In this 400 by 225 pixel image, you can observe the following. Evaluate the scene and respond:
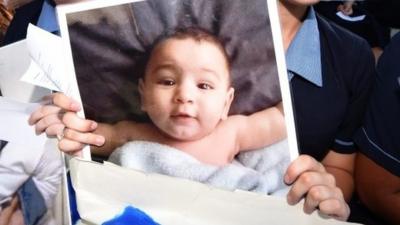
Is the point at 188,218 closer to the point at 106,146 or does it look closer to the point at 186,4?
the point at 106,146

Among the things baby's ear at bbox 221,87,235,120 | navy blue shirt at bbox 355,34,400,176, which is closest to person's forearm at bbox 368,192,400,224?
navy blue shirt at bbox 355,34,400,176

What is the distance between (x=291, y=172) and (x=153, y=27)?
199 mm

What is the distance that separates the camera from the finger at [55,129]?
514 millimetres

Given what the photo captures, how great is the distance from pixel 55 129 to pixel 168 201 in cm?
15

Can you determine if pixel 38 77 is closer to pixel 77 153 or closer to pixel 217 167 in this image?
pixel 77 153

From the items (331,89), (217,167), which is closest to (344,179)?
(331,89)

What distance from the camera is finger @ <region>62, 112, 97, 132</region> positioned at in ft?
1.59

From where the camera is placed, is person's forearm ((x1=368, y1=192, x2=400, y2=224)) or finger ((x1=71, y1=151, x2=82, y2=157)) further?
person's forearm ((x1=368, y1=192, x2=400, y2=224))

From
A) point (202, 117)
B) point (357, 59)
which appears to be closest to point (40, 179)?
point (202, 117)

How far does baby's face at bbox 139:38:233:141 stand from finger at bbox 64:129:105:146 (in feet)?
0.23

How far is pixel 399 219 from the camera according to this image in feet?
2.05

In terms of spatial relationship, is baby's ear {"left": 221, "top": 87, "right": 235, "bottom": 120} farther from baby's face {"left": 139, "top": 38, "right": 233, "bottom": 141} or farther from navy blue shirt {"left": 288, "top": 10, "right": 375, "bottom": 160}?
navy blue shirt {"left": 288, "top": 10, "right": 375, "bottom": 160}

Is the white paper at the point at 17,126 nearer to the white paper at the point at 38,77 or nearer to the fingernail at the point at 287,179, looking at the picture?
the white paper at the point at 38,77

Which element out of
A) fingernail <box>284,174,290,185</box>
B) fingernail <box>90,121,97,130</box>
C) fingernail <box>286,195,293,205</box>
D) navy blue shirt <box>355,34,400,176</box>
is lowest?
navy blue shirt <box>355,34,400,176</box>
